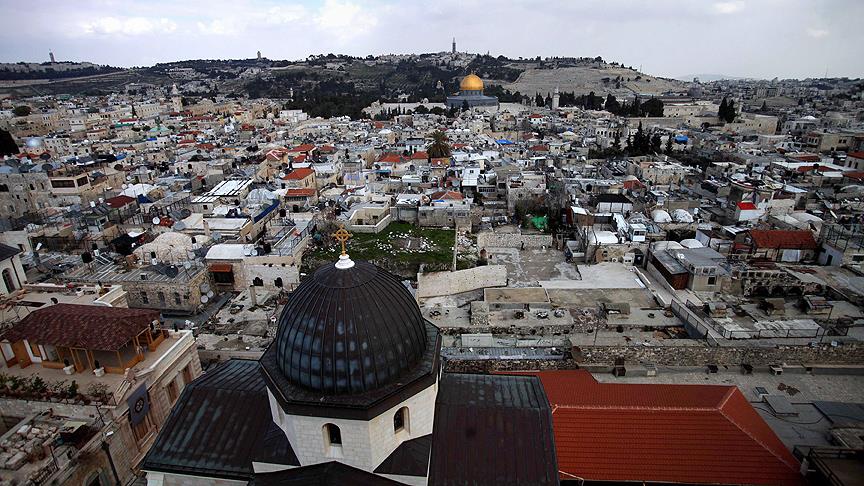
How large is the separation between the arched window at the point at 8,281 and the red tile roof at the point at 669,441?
21.6 meters

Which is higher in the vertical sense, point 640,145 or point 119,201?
point 640,145

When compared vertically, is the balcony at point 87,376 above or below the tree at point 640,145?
below

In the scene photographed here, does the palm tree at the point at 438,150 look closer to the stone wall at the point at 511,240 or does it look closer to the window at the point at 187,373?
the stone wall at the point at 511,240

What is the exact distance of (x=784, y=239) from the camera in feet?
89.7

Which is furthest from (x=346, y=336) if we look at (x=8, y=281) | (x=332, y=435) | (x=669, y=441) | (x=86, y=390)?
(x=8, y=281)

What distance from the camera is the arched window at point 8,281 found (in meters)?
18.5

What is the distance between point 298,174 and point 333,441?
32.7 m

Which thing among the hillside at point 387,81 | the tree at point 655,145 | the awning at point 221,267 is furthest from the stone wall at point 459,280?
the hillside at point 387,81

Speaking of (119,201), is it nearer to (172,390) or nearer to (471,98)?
(172,390)

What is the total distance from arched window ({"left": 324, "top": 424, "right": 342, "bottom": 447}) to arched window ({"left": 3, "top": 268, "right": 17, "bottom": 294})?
717 inches

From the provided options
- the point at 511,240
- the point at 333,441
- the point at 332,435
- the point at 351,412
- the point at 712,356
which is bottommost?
the point at 511,240

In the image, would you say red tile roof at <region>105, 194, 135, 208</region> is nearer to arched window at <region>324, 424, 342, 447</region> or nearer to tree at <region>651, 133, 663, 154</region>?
arched window at <region>324, 424, 342, 447</region>

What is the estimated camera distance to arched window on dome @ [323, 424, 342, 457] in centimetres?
845

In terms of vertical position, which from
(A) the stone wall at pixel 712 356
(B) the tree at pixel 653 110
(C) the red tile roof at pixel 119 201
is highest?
(B) the tree at pixel 653 110
